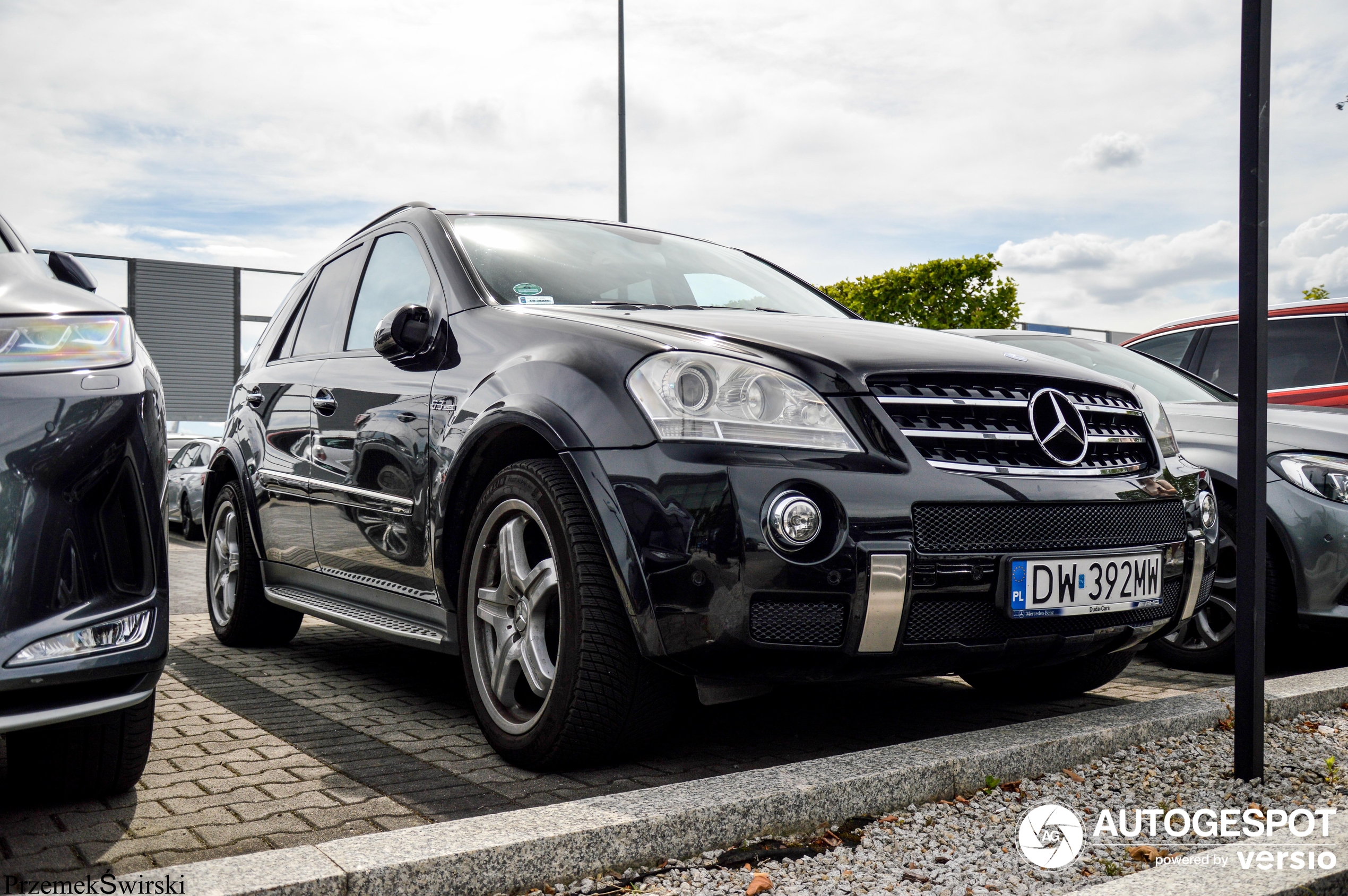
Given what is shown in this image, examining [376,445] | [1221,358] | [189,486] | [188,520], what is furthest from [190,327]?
[376,445]

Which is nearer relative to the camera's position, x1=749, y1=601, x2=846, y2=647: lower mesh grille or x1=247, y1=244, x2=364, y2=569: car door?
x1=749, y1=601, x2=846, y2=647: lower mesh grille

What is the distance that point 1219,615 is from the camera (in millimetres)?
5090

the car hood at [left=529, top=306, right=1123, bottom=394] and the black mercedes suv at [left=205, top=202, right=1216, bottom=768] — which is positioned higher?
the car hood at [left=529, top=306, right=1123, bottom=394]

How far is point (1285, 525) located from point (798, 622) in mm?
2817

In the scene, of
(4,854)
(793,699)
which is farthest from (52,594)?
(793,699)

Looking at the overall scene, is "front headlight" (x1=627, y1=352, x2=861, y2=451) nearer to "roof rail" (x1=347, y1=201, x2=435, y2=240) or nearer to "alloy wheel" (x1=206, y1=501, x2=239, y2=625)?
"roof rail" (x1=347, y1=201, x2=435, y2=240)

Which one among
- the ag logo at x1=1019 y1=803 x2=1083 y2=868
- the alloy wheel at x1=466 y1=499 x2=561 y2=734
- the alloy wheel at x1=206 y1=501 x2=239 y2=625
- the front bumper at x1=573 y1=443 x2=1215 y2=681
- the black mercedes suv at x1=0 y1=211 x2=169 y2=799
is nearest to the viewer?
the black mercedes suv at x1=0 y1=211 x2=169 y2=799

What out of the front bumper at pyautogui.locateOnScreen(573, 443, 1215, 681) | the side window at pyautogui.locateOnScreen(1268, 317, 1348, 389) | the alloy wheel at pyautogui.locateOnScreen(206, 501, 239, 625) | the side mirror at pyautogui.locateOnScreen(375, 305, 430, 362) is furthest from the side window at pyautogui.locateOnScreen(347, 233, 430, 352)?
the side window at pyautogui.locateOnScreen(1268, 317, 1348, 389)

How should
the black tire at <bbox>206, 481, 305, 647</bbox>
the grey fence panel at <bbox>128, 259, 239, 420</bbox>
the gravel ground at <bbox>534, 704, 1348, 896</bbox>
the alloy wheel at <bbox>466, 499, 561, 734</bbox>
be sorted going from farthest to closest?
the grey fence panel at <bbox>128, 259, 239, 420</bbox>, the black tire at <bbox>206, 481, 305, 647</bbox>, the alloy wheel at <bbox>466, 499, 561, 734</bbox>, the gravel ground at <bbox>534, 704, 1348, 896</bbox>

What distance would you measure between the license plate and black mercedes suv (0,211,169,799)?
2009 mm

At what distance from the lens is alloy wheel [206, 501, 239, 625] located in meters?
5.60

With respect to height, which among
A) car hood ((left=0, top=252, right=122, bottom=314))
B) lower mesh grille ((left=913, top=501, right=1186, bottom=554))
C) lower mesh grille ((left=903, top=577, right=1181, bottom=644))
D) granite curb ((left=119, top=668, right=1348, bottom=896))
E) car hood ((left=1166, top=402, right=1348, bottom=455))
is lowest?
granite curb ((left=119, top=668, right=1348, bottom=896))

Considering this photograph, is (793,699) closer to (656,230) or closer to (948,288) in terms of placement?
(656,230)

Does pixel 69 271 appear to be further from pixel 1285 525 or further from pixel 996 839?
pixel 1285 525
